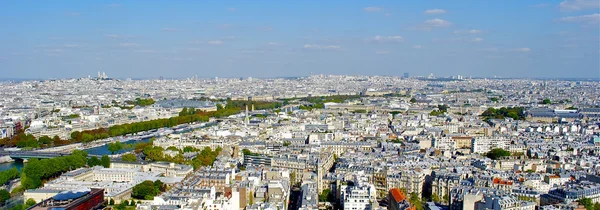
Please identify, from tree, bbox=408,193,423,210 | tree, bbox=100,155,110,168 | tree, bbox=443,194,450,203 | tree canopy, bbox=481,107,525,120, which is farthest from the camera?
tree canopy, bbox=481,107,525,120

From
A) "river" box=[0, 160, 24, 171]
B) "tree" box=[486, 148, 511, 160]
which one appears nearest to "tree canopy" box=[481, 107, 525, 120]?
"tree" box=[486, 148, 511, 160]

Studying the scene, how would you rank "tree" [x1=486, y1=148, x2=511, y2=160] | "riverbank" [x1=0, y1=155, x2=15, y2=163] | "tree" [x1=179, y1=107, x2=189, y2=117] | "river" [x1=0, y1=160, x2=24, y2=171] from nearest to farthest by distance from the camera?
Answer: "tree" [x1=486, y1=148, x2=511, y2=160], "river" [x1=0, y1=160, x2=24, y2=171], "riverbank" [x1=0, y1=155, x2=15, y2=163], "tree" [x1=179, y1=107, x2=189, y2=117]

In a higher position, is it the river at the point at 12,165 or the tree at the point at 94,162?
the tree at the point at 94,162

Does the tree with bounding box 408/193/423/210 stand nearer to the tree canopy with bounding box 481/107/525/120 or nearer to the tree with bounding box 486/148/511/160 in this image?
the tree with bounding box 486/148/511/160

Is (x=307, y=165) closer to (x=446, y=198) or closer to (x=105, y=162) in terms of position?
(x=446, y=198)

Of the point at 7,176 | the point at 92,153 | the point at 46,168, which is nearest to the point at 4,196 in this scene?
the point at 7,176

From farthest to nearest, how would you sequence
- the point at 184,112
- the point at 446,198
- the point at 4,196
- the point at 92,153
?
the point at 184,112
the point at 92,153
the point at 4,196
the point at 446,198

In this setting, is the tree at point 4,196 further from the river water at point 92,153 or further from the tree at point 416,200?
the tree at point 416,200

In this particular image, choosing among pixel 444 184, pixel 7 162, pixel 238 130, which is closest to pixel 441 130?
pixel 238 130

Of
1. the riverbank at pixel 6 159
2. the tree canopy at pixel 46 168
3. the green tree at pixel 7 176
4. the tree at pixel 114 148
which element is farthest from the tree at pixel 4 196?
the tree at pixel 114 148

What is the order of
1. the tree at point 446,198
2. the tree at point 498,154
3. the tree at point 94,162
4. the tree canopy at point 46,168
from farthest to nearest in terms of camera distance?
the tree at point 498,154 < the tree at point 94,162 < the tree canopy at point 46,168 < the tree at point 446,198

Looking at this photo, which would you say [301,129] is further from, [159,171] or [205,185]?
[205,185]
